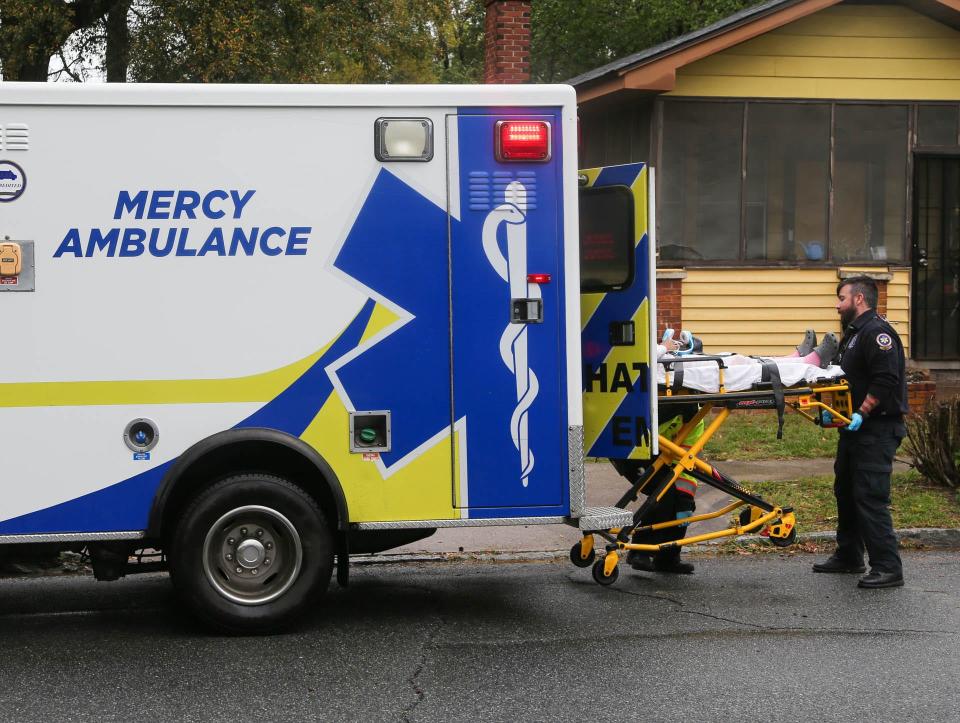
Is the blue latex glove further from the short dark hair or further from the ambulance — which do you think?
the ambulance

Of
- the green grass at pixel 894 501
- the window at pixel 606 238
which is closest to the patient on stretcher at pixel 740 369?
the window at pixel 606 238

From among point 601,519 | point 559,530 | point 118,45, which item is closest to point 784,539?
point 601,519

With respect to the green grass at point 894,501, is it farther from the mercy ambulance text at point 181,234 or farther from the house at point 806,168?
the mercy ambulance text at point 181,234

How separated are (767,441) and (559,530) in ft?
13.2

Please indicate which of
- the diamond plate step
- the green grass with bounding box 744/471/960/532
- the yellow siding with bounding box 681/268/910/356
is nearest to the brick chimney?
the yellow siding with bounding box 681/268/910/356

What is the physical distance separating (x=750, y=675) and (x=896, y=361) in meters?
2.66

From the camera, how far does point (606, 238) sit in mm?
7102

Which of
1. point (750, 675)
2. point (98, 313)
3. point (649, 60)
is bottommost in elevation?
point (750, 675)

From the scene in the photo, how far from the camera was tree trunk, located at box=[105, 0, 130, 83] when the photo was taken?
1925 cm

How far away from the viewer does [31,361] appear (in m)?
5.95

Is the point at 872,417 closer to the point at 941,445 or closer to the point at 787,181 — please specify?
the point at 941,445

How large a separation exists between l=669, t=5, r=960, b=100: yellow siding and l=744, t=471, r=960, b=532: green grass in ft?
18.7

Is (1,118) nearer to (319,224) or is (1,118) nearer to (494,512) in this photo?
(319,224)

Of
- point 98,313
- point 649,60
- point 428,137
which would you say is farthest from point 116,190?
point 649,60
